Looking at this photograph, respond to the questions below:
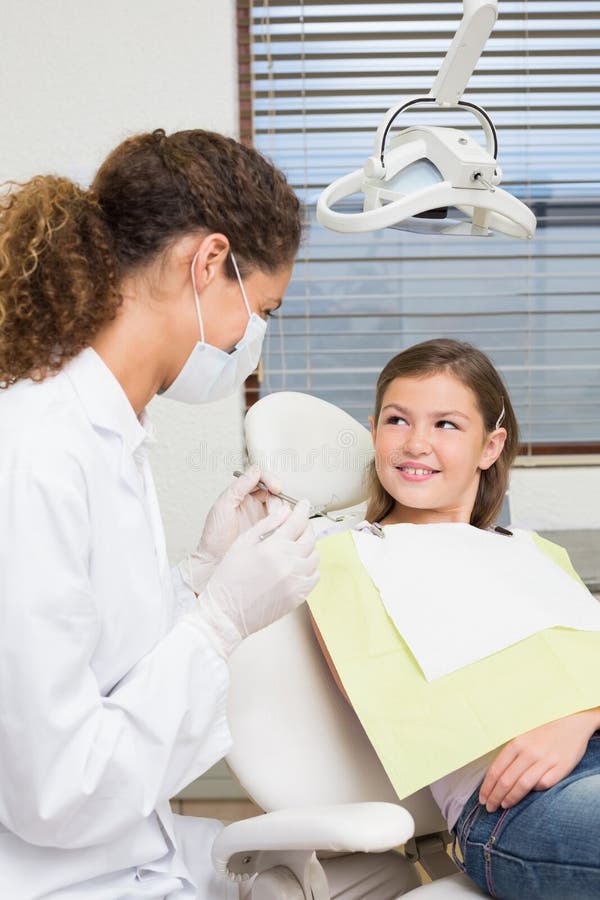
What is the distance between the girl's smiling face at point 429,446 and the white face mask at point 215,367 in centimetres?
41

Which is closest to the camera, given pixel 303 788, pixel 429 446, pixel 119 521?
pixel 119 521

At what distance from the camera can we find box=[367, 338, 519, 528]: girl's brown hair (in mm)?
1591

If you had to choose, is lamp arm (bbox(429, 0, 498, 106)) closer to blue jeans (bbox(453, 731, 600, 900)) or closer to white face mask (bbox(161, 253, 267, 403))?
white face mask (bbox(161, 253, 267, 403))

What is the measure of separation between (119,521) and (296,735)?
1.54ft

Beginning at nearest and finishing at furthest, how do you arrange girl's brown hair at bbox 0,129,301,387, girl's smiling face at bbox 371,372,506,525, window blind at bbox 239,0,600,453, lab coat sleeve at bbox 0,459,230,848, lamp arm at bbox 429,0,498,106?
lab coat sleeve at bbox 0,459,230,848 → girl's brown hair at bbox 0,129,301,387 → lamp arm at bbox 429,0,498,106 → girl's smiling face at bbox 371,372,506,525 → window blind at bbox 239,0,600,453

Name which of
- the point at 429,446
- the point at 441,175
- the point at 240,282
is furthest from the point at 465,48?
the point at 429,446

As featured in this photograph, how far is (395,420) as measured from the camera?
1597 millimetres

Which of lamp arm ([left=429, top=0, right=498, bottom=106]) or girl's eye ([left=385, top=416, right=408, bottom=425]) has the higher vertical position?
lamp arm ([left=429, top=0, right=498, bottom=106])

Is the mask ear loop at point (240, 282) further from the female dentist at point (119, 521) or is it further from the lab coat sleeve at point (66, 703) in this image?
the lab coat sleeve at point (66, 703)

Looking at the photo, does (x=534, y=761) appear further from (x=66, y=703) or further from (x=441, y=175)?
(x=441, y=175)

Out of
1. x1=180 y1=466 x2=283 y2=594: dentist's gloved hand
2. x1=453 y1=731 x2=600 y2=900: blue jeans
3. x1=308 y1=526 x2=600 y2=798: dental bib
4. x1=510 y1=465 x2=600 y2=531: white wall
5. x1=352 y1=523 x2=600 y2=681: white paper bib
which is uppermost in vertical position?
x1=180 y1=466 x2=283 y2=594: dentist's gloved hand

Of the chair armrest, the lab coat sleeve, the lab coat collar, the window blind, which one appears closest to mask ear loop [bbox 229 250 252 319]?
the lab coat collar

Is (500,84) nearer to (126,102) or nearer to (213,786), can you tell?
(126,102)

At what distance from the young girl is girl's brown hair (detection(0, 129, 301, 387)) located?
0.54 m
